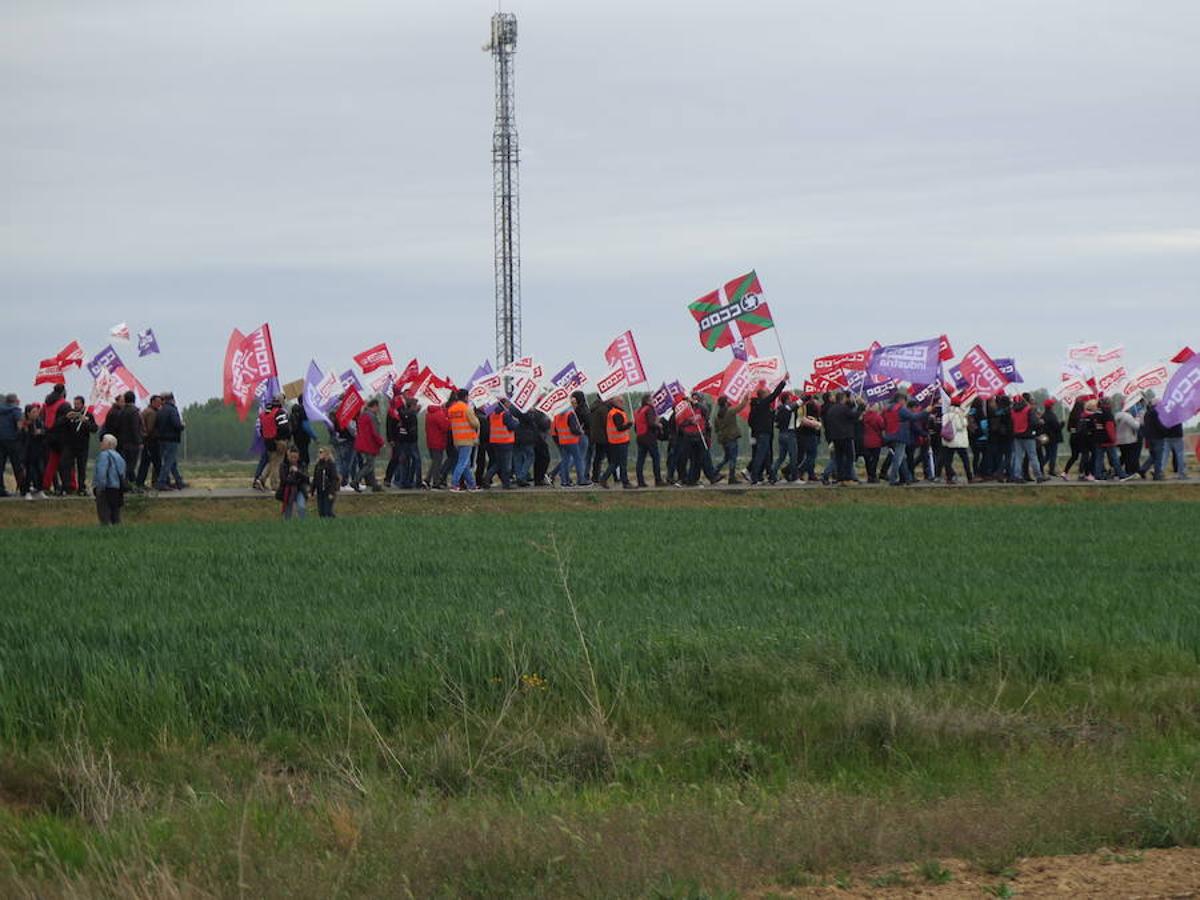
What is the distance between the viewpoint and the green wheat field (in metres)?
7.99

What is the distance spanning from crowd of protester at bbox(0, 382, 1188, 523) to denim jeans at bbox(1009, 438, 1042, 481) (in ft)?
0.13

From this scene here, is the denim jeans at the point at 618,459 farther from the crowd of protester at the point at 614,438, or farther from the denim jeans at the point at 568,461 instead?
the denim jeans at the point at 568,461

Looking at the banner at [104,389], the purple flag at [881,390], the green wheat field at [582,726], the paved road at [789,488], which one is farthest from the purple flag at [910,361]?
the green wheat field at [582,726]

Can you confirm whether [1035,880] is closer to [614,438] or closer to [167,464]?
[167,464]

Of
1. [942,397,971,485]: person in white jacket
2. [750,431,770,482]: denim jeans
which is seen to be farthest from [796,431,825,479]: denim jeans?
[942,397,971,485]: person in white jacket

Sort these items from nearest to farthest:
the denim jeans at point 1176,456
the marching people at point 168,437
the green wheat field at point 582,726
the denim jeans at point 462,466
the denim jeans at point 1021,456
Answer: the green wheat field at point 582,726, the marching people at point 168,437, the denim jeans at point 462,466, the denim jeans at point 1176,456, the denim jeans at point 1021,456

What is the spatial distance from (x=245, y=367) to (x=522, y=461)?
20.3ft

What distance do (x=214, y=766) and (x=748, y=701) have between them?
3483 millimetres

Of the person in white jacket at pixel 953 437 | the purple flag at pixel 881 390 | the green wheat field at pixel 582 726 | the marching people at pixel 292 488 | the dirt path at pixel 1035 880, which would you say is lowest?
the dirt path at pixel 1035 880

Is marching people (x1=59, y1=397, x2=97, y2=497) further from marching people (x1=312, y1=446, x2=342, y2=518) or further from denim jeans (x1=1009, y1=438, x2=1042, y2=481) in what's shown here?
denim jeans (x1=1009, y1=438, x2=1042, y2=481)

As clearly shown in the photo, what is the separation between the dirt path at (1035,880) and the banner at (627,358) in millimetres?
28505

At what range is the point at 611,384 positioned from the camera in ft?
118

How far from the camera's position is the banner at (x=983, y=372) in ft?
125

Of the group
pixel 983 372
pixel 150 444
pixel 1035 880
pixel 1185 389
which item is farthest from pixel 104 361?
pixel 1035 880
